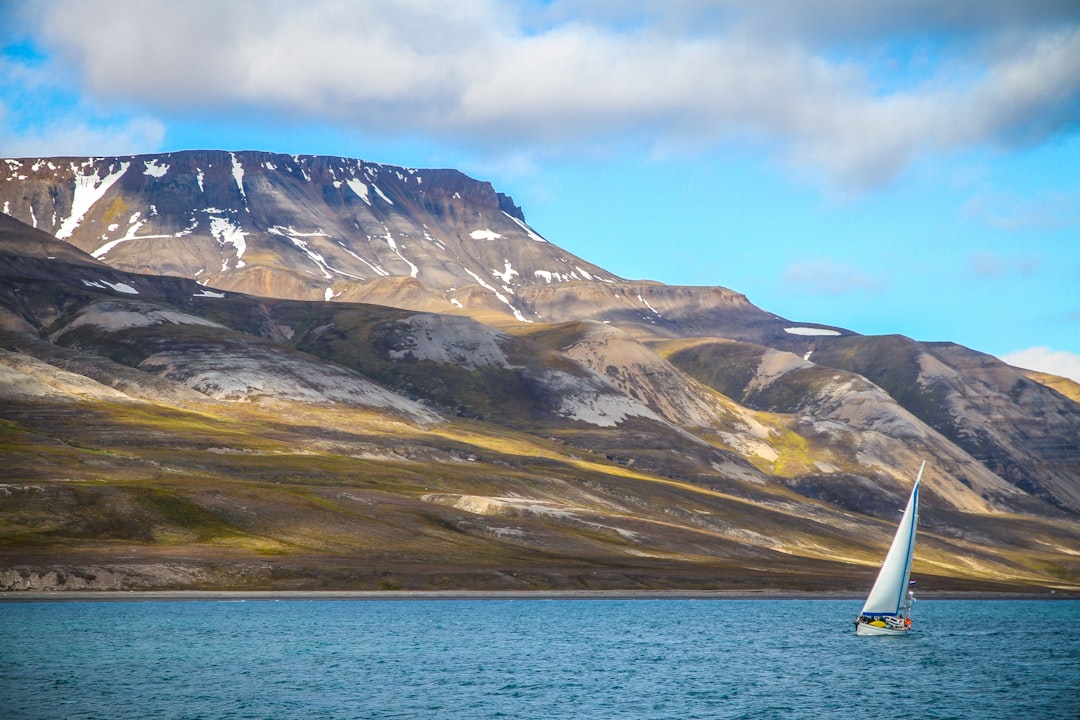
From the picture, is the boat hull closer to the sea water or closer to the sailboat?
the sailboat

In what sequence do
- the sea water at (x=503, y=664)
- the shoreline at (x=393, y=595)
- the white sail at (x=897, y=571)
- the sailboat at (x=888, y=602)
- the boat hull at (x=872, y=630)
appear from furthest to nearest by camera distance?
the shoreline at (x=393, y=595) → the boat hull at (x=872, y=630) → the sailboat at (x=888, y=602) → the white sail at (x=897, y=571) → the sea water at (x=503, y=664)

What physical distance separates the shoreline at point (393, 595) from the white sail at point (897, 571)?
37692 mm

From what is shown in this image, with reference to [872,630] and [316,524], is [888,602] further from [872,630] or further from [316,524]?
[316,524]

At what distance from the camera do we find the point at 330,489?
16200 centimetres

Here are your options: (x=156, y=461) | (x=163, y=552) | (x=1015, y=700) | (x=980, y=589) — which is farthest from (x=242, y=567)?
(x=980, y=589)

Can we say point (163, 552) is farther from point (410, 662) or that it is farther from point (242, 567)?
point (410, 662)

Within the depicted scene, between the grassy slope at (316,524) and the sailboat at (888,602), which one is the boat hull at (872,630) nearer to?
the sailboat at (888,602)

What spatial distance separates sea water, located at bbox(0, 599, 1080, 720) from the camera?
6119cm


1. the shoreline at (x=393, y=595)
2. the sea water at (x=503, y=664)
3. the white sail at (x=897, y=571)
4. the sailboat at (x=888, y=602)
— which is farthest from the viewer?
the shoreline at (x=393, y=595)

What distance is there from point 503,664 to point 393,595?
41.5m

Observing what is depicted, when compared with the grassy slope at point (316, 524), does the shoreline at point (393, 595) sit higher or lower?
lower

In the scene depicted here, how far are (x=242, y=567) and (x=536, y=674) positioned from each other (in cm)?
5434

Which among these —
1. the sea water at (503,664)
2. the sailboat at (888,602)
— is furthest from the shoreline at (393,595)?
the sailboat at (888,602)

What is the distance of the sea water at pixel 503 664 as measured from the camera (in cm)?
6119
